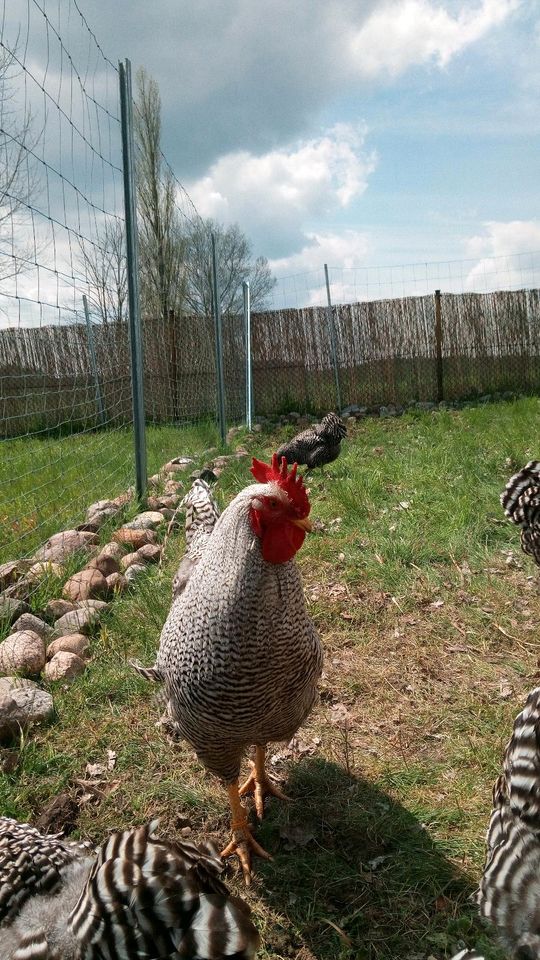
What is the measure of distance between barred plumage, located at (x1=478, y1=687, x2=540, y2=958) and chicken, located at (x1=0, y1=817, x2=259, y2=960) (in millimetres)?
604

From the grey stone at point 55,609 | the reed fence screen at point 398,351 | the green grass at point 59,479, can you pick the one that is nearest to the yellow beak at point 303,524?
the grey stone at point 55,609

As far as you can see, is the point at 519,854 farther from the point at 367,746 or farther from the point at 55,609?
the point at 55,609

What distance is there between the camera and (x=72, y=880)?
185 centimetres

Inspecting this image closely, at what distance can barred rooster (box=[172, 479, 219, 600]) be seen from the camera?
3.18m

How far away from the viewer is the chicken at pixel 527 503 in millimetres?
3572

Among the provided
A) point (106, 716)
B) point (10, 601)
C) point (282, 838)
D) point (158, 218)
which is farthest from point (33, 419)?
point (158, 218)

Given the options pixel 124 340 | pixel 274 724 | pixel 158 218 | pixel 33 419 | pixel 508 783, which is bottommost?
pixel 274 724

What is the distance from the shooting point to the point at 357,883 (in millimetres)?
2350

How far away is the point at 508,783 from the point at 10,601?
123 inches

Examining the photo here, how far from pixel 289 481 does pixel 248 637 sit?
23.9 inches

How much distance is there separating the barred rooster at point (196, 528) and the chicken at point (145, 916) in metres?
1.63

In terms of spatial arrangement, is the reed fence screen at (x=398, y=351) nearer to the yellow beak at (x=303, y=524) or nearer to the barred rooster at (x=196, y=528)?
the barred rooster at (x=196, y=528)

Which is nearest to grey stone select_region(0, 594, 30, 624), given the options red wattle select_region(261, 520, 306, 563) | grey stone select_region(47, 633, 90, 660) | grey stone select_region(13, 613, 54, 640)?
grey stone select_region(13, 613, 54, 640)

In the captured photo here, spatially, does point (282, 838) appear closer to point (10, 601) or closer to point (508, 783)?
point (508, 783)
